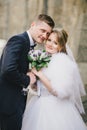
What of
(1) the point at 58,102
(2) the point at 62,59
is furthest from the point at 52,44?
(1) the point at 58,102

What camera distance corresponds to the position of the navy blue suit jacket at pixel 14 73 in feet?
13.9

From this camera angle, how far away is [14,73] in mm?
4266

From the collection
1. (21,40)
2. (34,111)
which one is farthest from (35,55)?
(34,111)

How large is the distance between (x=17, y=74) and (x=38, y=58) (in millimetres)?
379

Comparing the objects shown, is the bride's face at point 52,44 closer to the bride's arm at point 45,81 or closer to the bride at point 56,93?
the bride at point 56,93

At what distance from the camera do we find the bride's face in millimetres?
4656

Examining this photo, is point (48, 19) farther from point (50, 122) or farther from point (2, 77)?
point (50, 122)

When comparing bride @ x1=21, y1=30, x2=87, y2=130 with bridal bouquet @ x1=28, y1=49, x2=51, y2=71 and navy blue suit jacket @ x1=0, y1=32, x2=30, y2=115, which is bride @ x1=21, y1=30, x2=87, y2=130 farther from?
navy blue suit jacket @ x1=0, y1=32, x2=30, y2=115

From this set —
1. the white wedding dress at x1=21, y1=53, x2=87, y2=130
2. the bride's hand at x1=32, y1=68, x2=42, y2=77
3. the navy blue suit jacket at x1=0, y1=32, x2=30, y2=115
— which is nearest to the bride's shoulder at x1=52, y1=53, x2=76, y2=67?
the white wedding dress at x1=21, y1=53, x2=87, y2=130

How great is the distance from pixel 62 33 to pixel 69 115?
86cm

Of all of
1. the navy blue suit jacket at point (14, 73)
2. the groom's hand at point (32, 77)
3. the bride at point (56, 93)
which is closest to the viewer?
the navy blue suit jacket at point (14, 73)

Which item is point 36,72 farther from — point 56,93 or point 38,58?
point 56,93

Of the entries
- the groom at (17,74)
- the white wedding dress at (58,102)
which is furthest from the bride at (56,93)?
the groom at (17,74)

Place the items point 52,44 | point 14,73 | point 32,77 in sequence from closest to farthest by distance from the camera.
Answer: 1. point 14,73
2. point 32,77
3. point 52,44
